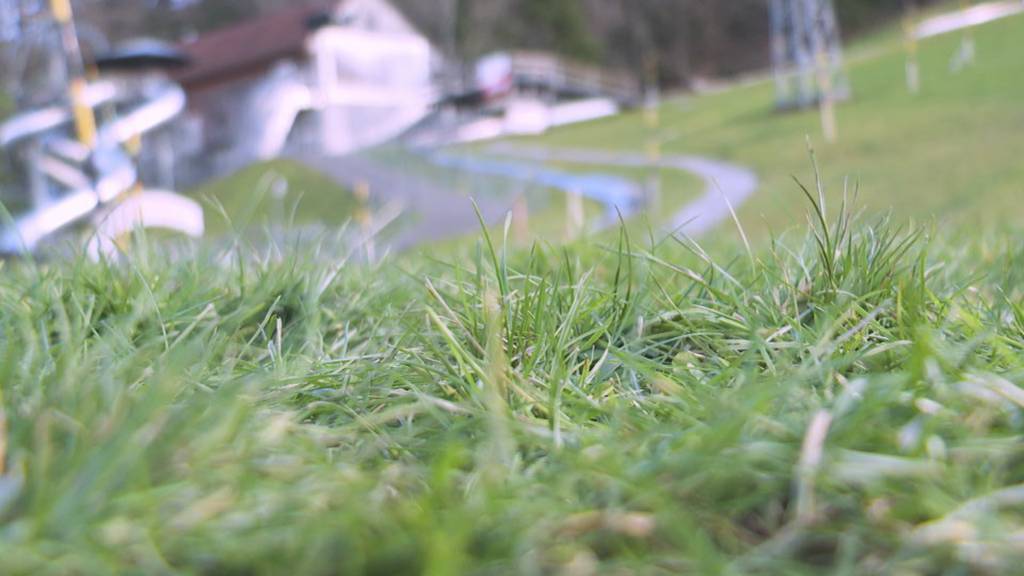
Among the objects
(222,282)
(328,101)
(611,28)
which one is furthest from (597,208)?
(611,28)

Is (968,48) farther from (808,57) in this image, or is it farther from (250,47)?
(250,47)

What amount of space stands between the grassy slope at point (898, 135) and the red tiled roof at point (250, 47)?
13.7 metres

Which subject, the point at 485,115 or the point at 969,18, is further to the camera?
the point at 969,18

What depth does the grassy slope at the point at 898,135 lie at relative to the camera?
13719mm

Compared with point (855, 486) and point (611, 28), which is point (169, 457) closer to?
point (855, 486)

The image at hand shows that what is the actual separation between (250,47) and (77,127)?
2720 cm

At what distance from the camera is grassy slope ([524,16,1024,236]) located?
13.7m

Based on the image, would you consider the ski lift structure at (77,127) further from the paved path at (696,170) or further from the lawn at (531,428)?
the lawn at (531,428)

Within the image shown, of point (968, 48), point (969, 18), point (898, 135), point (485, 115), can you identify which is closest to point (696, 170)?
point (898, 135)

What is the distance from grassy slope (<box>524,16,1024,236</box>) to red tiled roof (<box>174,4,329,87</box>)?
44.9ft

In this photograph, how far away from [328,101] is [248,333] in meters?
40.4

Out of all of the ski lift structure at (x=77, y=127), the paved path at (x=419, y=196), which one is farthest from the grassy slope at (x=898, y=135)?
the ski lift structure at (x=77, y=127)

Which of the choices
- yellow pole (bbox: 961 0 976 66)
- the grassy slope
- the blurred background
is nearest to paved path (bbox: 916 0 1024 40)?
the blurred background

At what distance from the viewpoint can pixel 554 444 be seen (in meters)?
0.95
